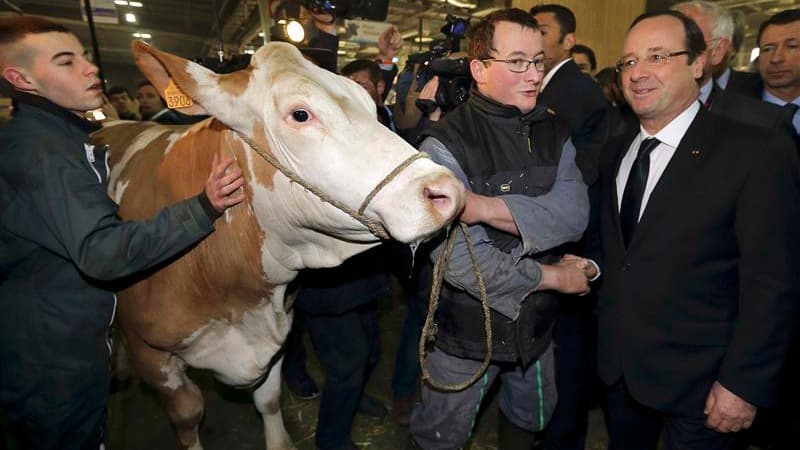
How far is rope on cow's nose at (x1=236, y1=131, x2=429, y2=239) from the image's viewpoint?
4.93 feet

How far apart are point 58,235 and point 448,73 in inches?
77.3

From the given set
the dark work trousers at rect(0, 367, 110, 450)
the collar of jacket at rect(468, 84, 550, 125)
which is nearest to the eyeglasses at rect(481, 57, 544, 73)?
the collar of jacket at rect(468, 84, 550, 125)

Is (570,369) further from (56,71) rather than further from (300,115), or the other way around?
(56,71)

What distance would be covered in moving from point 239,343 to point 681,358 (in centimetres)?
209

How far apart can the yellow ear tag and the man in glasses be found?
41.5 inches

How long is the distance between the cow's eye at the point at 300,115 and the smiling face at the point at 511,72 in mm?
817

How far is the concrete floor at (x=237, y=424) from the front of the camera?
3.17m

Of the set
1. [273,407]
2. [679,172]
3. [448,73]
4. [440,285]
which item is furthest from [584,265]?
[273,407]

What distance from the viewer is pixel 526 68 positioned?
193 centimetres

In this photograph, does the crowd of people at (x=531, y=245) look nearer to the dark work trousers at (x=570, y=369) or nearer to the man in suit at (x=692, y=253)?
the man in suit at (x=692, y=253)

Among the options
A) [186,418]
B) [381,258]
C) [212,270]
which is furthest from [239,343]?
[381,258]

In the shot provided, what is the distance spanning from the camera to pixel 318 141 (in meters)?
1.63

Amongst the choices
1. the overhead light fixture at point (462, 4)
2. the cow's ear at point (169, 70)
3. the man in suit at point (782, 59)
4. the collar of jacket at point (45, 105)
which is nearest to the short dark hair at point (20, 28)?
the collar of jacket at point (45, 105)

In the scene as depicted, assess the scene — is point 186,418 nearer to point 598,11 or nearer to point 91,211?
point 91,211
